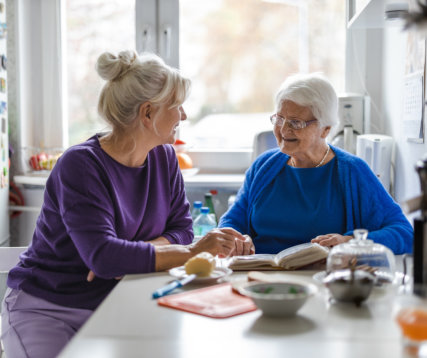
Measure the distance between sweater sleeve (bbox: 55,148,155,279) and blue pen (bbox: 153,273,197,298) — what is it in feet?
0.60

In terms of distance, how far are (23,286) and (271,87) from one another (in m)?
2.01

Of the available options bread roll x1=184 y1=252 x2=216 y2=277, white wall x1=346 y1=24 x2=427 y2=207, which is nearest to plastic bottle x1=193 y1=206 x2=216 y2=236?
white wall x1=346 y1=24 x2=427 y2=207

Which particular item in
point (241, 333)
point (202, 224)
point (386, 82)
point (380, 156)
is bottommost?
point (202, 224)

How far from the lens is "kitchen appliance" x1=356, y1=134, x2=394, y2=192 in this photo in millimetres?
2477

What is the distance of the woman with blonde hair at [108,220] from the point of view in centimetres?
147

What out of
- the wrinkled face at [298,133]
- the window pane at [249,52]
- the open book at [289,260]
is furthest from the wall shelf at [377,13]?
the window pane at [249,52]

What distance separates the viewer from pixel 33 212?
10.6 ft

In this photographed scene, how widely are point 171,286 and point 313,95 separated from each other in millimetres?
979

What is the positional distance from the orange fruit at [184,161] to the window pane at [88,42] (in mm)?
537

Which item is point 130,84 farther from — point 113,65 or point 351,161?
point 351,161

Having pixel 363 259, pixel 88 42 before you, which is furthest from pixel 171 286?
pixel 88 42

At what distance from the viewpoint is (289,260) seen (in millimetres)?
1454

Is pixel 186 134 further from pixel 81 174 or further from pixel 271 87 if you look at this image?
pixel 81 174

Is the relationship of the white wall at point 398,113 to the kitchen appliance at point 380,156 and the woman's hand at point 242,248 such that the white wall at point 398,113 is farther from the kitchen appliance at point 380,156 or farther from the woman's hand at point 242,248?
the woman's hand at point 242,248
